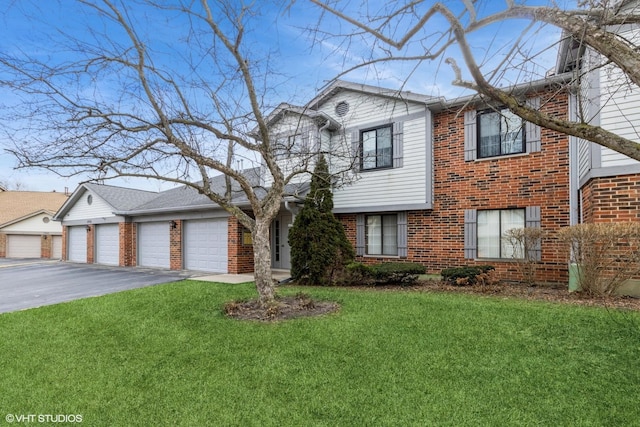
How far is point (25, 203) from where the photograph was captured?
3088 cm

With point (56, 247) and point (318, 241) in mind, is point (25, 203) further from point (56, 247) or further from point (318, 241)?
point (318, 241)

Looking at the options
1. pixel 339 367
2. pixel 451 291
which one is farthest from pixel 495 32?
pixel 451 291

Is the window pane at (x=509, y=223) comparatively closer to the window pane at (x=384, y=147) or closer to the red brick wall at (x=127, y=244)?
the window pane at (x=384, y=147)

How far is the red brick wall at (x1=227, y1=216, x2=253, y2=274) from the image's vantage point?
12695 millimetres

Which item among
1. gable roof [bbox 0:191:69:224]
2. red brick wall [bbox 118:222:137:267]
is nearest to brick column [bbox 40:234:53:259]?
gable roof [bbox 0:191:69:224]

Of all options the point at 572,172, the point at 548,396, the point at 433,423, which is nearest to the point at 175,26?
the point at 433,423

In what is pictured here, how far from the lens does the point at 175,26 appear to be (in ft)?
21.0

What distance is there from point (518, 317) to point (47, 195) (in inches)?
1571

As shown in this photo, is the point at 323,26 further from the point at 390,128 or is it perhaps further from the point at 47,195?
the point at 47,195

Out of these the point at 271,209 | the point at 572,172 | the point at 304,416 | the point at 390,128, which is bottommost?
the point at 304,416

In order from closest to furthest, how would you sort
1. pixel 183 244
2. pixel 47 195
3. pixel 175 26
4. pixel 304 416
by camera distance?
pixel 304 416 → pixel 175 26 → pixel 183 244 → pixel 47 195

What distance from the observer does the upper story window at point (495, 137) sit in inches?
379

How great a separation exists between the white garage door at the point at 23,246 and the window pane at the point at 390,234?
2809cm

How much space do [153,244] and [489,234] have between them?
44.5 ft
